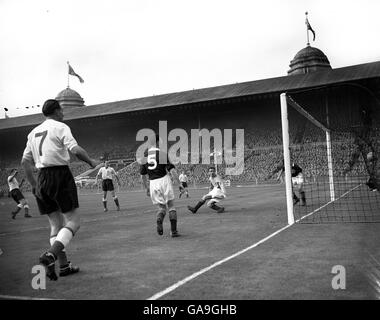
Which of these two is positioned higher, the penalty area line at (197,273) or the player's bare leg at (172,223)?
the player's bare leg at (172,223)

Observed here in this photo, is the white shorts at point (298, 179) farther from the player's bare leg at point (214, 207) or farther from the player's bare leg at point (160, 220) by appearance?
the player's bare leg at point (160, 220)

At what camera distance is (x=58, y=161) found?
4848mm

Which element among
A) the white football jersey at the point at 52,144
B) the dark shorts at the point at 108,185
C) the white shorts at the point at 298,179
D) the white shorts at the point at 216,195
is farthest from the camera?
the dark shorts at the point at 108,185

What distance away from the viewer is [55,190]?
4.73m

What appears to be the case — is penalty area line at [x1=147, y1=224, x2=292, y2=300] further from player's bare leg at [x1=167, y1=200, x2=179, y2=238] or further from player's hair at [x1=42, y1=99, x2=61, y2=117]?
player's hair at [x1=42, y1=99, x2=61, y2=117]

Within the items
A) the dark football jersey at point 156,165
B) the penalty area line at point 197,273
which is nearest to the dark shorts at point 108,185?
the dark football jersey at point 156,165

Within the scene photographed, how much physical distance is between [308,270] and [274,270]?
0.40 m

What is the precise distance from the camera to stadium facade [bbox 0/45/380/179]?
37.0 meters

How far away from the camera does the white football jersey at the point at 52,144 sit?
15.8ft

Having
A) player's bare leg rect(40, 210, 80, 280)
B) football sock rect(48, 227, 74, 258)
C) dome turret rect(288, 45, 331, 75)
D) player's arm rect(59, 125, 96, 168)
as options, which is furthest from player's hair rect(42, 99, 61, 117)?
dome turret rect(288, 45, 331, 75)

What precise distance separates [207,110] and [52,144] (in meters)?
42.6

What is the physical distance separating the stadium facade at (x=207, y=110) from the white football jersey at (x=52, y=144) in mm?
27380

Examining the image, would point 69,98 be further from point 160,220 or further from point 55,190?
point 55,190
